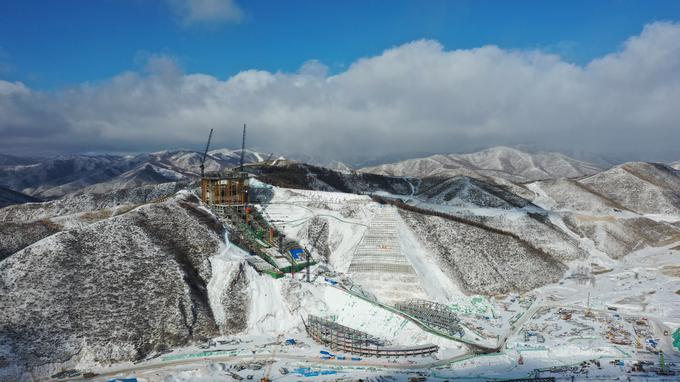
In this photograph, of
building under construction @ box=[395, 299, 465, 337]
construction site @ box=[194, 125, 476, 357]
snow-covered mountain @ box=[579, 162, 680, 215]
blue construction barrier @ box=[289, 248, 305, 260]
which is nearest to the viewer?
construction site @ box=[194, 125, 476, 357]

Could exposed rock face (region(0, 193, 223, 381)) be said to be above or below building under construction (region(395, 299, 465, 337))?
above

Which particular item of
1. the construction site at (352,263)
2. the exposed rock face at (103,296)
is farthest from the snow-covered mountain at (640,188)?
the exposed rock face at (103,296)

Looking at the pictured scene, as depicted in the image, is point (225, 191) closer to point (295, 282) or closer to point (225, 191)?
point (225, 191)

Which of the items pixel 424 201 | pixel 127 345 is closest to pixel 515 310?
pixel 127 345

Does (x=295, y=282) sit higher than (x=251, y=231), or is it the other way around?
(x=251, y=231)

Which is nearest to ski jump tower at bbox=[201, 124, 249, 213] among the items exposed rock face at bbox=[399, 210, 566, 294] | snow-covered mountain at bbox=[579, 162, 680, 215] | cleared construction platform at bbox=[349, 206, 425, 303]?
cleared construction platform at bbox=[349, 206, 425, 303]

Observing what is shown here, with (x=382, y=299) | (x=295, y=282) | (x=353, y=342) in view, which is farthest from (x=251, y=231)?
(x=353, y=342)

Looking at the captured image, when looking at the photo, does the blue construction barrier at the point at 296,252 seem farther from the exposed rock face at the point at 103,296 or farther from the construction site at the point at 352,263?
the exposed rock face at the point at 103,296

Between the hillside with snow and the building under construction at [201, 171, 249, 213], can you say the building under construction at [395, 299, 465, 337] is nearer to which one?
the hillside with snow
